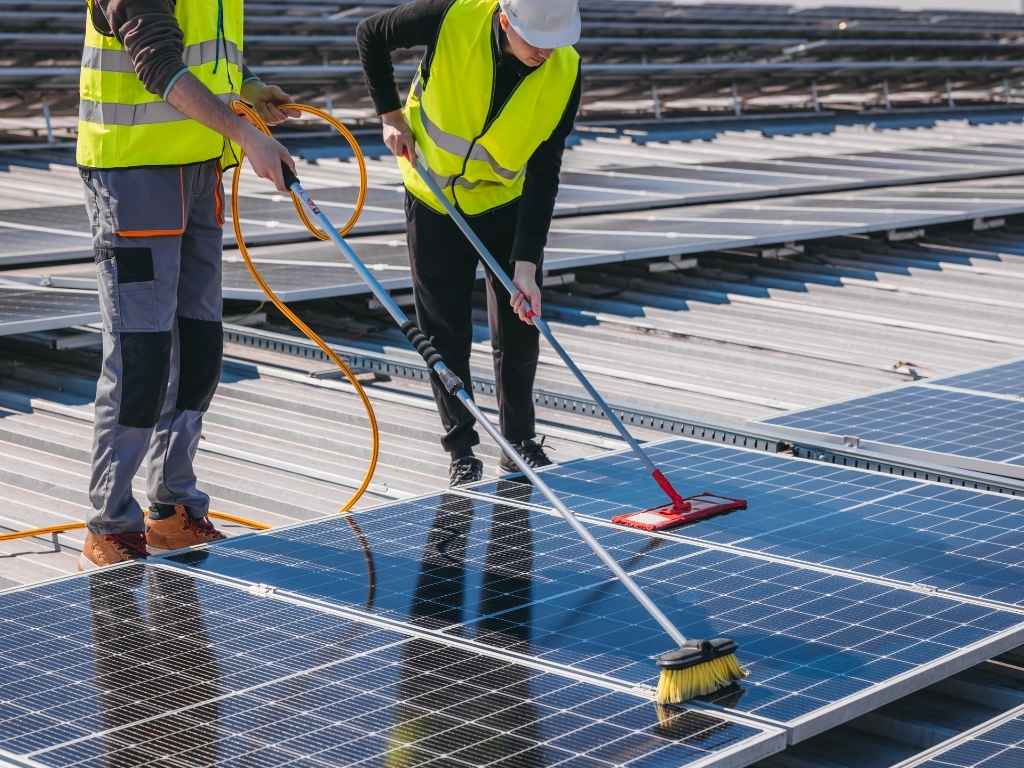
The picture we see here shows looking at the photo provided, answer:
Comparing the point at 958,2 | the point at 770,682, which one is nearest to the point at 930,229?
the point at 770,682

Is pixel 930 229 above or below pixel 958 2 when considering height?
below

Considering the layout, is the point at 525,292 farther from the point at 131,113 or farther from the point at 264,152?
the point at 131,113

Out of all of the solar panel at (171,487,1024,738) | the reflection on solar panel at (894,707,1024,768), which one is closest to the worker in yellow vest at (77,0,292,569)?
the solar panel at (171,487,1024,738)

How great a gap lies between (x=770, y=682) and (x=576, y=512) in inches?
65.4

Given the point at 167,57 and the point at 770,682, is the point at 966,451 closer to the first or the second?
the point at 770,682

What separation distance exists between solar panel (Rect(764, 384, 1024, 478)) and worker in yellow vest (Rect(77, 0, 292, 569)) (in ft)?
9.13

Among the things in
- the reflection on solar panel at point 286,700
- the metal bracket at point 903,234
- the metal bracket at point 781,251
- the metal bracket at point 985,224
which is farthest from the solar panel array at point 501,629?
the metal bracket at point 985,224

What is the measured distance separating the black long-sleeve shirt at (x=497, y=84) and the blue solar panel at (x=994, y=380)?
7.89 ft

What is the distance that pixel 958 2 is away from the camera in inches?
2314

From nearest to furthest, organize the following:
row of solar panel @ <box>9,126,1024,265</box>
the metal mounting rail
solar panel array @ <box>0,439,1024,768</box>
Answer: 1. solar panel array @ <box>0,439,1024,768</box>
2. the metal mounting rail
3. row of solar panel @ <box>9,126,1024,265</box>

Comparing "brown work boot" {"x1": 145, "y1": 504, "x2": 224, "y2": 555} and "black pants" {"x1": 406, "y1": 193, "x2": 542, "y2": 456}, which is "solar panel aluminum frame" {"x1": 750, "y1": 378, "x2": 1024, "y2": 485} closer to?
"black pants" {"x1": 406, "y1": 193, "x2": 542, "y2": 456}

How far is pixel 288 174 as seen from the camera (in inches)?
222

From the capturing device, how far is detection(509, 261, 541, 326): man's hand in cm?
655

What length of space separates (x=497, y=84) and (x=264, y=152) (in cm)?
147
